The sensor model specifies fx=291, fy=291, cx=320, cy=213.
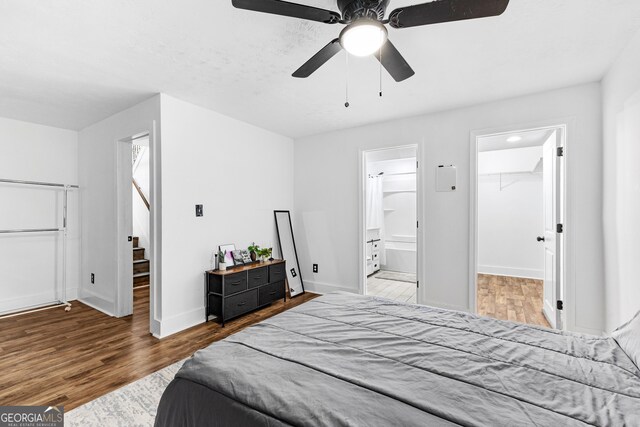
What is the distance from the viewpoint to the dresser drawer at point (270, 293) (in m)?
3.71

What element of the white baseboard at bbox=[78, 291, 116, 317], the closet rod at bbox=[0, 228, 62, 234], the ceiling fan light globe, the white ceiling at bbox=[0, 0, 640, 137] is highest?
the white ceiling at bbox=[0, 0, 640, 137]

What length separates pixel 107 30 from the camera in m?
1.90

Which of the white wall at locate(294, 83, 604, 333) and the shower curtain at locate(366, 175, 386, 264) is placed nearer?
the white wall at locate(294, 83, 604, 333)

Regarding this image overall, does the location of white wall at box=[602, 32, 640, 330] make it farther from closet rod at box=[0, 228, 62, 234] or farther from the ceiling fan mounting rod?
closet rod at box=[0, 228, 62, 234]

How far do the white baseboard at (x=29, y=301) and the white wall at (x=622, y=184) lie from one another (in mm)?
6078

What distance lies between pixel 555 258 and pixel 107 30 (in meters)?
4.34

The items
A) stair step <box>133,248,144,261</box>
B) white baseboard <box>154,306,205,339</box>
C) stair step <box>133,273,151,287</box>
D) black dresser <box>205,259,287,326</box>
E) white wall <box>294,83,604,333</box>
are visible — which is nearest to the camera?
white wall <box>294,83,604,333</box>

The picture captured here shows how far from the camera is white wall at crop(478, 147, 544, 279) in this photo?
536 centimetres

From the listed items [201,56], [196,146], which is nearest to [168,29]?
[201,56]

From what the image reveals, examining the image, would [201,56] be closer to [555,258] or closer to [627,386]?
[627,386]

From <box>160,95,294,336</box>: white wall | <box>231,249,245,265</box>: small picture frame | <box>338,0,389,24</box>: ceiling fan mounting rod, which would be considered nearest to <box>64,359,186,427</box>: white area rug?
<box>160,95,294,336</box>: white wall

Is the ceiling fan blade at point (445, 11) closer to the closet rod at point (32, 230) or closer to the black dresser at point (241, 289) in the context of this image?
the black dresser at point (241, 289)

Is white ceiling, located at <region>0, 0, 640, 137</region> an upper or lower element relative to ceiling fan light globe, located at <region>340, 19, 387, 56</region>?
upper

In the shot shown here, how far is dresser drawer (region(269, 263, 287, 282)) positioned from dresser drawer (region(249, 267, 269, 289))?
0.25 feet
